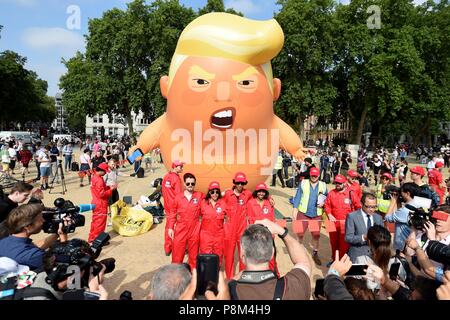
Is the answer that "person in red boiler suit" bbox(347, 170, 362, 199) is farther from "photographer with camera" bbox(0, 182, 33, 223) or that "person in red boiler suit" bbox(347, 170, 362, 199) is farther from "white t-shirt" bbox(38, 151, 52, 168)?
"white t-shirt" bbox(38, 151, 52, 168)

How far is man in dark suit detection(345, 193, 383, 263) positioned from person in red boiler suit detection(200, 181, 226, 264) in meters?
1.82

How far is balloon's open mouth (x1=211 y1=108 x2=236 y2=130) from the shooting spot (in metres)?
6.29

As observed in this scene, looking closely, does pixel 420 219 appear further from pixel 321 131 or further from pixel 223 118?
pixel 321 131

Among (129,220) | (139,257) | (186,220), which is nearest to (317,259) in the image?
(186,220)

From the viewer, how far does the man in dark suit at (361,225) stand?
4.38m

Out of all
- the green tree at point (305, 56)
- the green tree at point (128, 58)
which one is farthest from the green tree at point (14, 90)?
the green tree at point (305, 56)

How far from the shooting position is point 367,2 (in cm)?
2891

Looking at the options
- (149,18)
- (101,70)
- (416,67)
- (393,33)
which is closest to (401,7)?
(393,33)

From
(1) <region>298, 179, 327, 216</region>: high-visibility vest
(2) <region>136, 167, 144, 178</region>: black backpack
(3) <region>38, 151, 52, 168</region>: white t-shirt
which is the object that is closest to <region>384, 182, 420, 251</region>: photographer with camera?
(1) <region>298, 179, 327, 216</region>: high-visibility vest

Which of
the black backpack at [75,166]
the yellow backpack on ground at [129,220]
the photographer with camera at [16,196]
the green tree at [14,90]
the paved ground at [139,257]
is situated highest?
the green tree at [14,90]

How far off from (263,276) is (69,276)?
1298 mm

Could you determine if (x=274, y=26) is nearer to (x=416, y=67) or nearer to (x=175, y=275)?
(x=175, y=275)

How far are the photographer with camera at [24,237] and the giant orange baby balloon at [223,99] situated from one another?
3675 millimetres

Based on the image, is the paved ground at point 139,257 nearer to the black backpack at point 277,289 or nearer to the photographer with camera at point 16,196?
the photographer with camera at point 16,196
